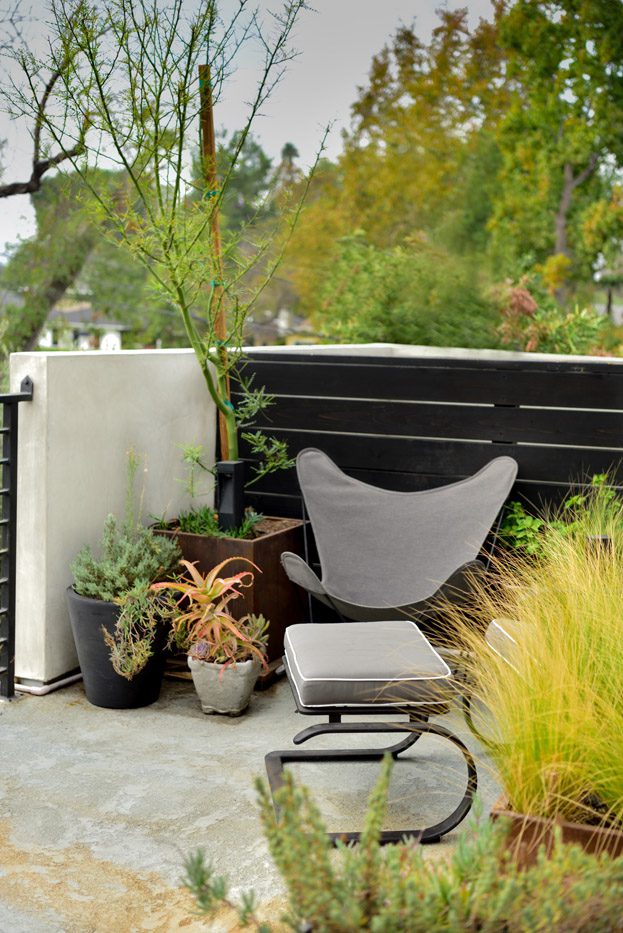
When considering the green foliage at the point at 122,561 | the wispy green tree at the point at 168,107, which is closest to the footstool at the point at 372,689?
the green foliage at the point at 122,561

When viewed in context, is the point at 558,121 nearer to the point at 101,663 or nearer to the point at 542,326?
the point at 542,326

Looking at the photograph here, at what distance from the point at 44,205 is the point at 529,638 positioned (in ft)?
62.7

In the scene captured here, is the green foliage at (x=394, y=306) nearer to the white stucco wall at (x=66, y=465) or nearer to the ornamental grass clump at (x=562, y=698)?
the white stucco wall at (x=66, y=465)

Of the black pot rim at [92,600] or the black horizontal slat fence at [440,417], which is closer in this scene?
the black pot rim at [92,600]

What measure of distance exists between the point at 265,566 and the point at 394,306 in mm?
7895

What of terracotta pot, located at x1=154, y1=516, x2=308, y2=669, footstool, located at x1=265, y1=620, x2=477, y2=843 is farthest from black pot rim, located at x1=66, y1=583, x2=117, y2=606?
footstool, located at x1=265, y1=620, x2=477, y2=843

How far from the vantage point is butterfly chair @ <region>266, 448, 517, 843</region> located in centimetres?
287

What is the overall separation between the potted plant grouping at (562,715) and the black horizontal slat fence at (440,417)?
160 cm

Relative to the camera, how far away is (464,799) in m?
2.92

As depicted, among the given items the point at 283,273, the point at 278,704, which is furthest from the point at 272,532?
the point at 283,273

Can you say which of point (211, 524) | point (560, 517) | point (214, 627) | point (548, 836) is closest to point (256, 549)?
point (211, 524)

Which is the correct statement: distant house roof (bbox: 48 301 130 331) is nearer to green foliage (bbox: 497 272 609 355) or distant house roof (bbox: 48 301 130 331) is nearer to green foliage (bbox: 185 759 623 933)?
green foliage (bbox: 497 272 609 355)

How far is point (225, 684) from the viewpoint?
12.7 feet

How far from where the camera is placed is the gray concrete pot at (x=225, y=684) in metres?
3.88
